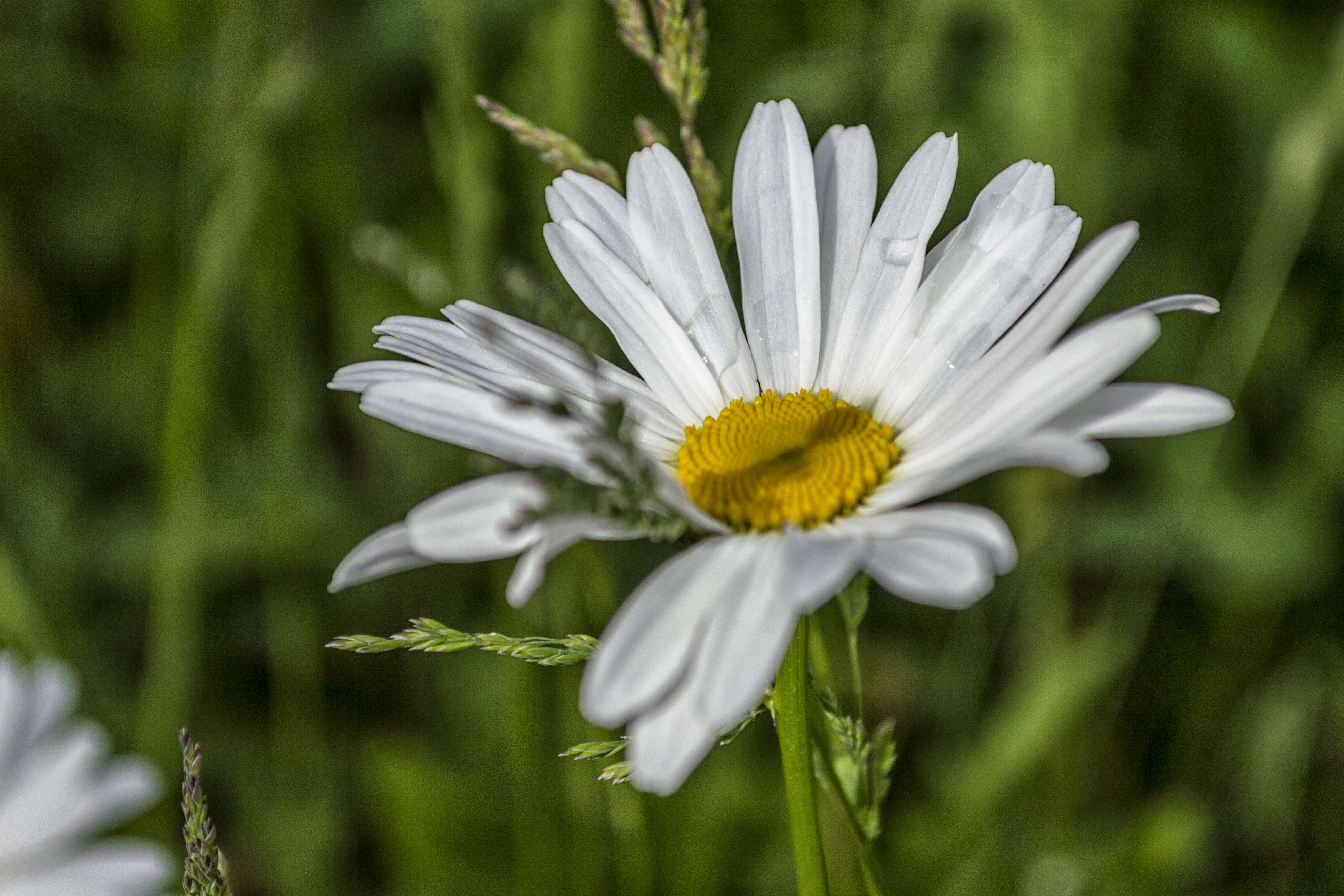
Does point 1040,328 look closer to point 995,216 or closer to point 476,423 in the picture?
point 995,216

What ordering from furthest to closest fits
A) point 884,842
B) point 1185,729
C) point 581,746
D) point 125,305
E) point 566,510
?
1. point 125,305
2. point 1185,729
3. point 884,842
4. point 581,746
5. point 566,510

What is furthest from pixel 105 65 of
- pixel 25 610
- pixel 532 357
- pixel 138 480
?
pixel 532 357

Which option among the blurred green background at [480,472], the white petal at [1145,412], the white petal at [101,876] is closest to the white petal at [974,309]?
the white petal at [1145,412]

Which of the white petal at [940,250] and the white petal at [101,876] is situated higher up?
the white petal at [940,250]

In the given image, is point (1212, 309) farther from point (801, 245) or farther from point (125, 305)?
point (125, 305)

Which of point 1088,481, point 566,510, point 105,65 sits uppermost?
point 105,65

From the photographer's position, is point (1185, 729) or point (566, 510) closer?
point (566, 510)

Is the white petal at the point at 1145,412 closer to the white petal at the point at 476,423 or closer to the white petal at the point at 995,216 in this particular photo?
the white petal at the point at 995,216
